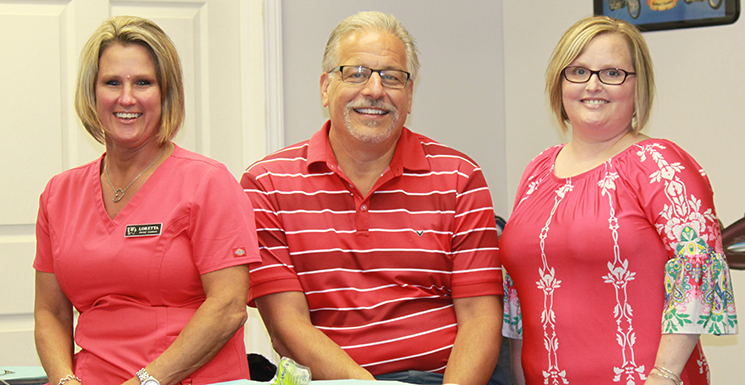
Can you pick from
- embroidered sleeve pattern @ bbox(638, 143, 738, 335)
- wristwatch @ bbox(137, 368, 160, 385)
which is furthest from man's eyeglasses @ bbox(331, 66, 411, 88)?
wristwatch @ bbox(137, 368, 160, 385)

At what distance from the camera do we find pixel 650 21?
2373 millimetres

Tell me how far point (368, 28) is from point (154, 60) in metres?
0.58

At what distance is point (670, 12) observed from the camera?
7.59 feet

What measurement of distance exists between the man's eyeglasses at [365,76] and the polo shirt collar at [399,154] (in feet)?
0.55

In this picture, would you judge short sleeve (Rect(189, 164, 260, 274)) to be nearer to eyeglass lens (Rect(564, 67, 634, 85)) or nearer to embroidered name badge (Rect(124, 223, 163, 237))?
embroidered name badge (Rect(124, 223, 163, 237))

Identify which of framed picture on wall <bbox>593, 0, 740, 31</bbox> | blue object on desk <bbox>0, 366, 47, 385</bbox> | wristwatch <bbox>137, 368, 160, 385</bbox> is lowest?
blue object on desk <bbox>0, 366, 47, 385</bbox>

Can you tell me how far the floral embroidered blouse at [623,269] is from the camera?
1344 mm

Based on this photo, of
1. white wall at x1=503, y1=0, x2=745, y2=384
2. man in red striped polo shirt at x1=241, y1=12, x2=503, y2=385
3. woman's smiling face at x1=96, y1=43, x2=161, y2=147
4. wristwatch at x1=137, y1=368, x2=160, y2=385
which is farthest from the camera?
white wall at x1=503, y1=0, x2=745, y2=384

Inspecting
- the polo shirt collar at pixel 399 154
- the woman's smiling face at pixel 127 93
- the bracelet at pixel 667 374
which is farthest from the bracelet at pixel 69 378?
the bracelet at pixel 667 374

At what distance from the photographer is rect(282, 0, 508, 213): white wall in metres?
2.65

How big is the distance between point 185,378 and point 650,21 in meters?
2.00

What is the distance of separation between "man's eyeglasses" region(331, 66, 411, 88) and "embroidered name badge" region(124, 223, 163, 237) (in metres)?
0.65

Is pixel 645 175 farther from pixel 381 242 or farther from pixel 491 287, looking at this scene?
pixel 381 242

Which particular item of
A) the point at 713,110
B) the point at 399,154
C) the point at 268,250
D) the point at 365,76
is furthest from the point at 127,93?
the point at 713,110
